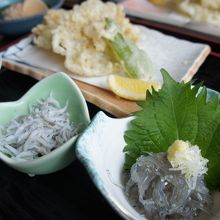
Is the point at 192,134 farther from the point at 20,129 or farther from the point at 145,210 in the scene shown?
the point at 20,129

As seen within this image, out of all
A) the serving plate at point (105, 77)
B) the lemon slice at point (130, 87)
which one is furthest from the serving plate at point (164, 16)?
the lemon slice at point (130, 87)

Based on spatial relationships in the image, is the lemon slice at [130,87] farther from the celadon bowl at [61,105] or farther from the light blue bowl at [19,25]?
the light blue bowl at [19,25]

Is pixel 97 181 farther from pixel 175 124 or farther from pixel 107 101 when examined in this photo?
pixel 107 101

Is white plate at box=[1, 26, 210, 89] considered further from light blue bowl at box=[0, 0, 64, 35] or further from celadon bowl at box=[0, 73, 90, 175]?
celadon bowl at box=[0, 73, 90, 175]

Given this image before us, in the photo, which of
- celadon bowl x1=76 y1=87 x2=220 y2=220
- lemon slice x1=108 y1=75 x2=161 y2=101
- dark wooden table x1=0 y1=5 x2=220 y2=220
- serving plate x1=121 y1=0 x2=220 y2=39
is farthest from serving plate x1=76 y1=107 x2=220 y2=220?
serving plate x1=121 y1=0 x2=220 y2=39

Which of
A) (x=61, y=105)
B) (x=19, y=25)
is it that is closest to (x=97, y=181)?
(x=61, y=105)

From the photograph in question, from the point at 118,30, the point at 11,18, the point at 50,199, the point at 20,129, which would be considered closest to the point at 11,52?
the point at 11,18
